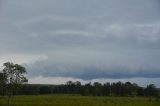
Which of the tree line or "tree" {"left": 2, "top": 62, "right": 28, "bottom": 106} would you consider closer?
"tree" {"left": 2, "top": 62, "right": 28, "bottom": 106}

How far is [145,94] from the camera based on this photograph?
156 m

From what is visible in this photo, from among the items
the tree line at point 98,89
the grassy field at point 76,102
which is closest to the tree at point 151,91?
the tree line at point 98,89

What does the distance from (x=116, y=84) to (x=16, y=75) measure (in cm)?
10149

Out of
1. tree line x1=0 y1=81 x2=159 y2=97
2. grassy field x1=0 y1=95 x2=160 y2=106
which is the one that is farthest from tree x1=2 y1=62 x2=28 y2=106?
tree line x1=0 y1=81 x2=159 y2=97

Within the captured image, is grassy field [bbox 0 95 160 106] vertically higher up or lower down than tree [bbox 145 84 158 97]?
lower down

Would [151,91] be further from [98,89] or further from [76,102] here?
[76,102]

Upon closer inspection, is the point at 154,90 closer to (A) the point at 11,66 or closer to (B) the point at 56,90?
(B) the point at 56,90

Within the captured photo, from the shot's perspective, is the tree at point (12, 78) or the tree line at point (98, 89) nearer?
the tree at point (12, 78)

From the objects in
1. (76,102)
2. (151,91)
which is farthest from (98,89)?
(76,102)

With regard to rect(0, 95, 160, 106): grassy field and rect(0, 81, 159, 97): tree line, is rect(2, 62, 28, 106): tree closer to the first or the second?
rect(0, 95, 160, 106): grassy field

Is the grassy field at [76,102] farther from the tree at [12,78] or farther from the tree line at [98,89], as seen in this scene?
the tree line at [98,89]

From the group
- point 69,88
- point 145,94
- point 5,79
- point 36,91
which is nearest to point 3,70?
point 5,79

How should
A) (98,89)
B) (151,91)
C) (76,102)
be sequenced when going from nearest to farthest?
1. (76,102)
2. (151,91)
3. (98,89)

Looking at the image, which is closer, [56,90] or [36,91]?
[36,91]
